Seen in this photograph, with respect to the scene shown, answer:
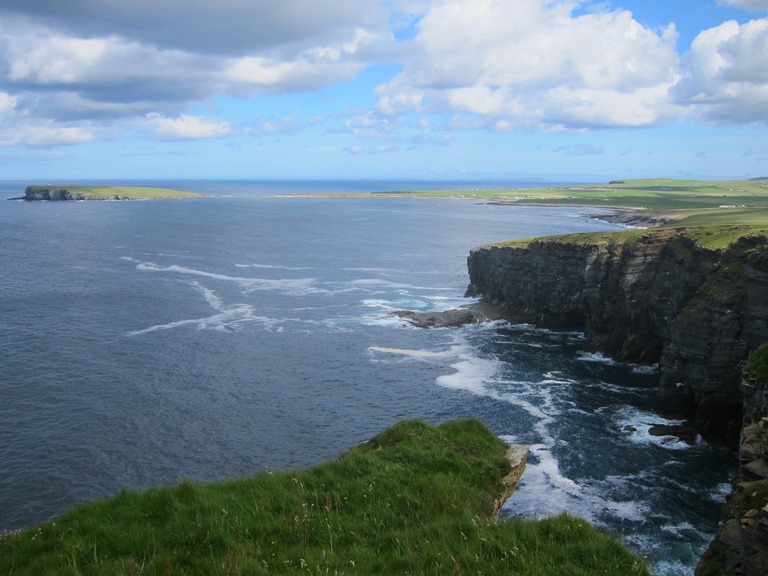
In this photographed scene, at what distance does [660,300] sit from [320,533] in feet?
191


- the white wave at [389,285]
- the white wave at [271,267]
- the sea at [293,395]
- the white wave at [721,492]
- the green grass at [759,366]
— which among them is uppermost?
the green grass at [759,366]

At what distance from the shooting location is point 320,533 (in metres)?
17.5

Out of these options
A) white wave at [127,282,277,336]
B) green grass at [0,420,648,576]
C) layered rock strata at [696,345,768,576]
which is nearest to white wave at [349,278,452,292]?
white wave at [127,282,277,336]

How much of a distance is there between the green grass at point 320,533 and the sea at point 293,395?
16.7 meters

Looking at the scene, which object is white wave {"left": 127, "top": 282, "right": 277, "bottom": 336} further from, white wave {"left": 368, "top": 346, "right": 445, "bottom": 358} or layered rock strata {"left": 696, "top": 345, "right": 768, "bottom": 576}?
layered rock strata {"left": 696, "top": 345, "right": 768, "bottom": 576}

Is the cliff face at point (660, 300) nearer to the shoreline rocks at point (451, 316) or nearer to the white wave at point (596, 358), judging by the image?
the white wave at point (596, 358)

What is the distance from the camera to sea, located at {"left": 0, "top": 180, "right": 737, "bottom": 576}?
38.9 meters

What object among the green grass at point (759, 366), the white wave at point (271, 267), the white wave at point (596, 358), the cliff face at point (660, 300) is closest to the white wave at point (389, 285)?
the cliff face at point (660, 300)

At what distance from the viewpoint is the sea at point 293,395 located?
38.9 m

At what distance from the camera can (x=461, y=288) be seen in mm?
108000

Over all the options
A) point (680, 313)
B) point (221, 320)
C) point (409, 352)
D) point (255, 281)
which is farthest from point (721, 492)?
point (255, 281)

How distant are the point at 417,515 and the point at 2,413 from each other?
44.0 meters

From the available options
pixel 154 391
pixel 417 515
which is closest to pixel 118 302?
pixel 154 391

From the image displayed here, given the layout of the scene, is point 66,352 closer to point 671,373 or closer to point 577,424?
point 577,424
